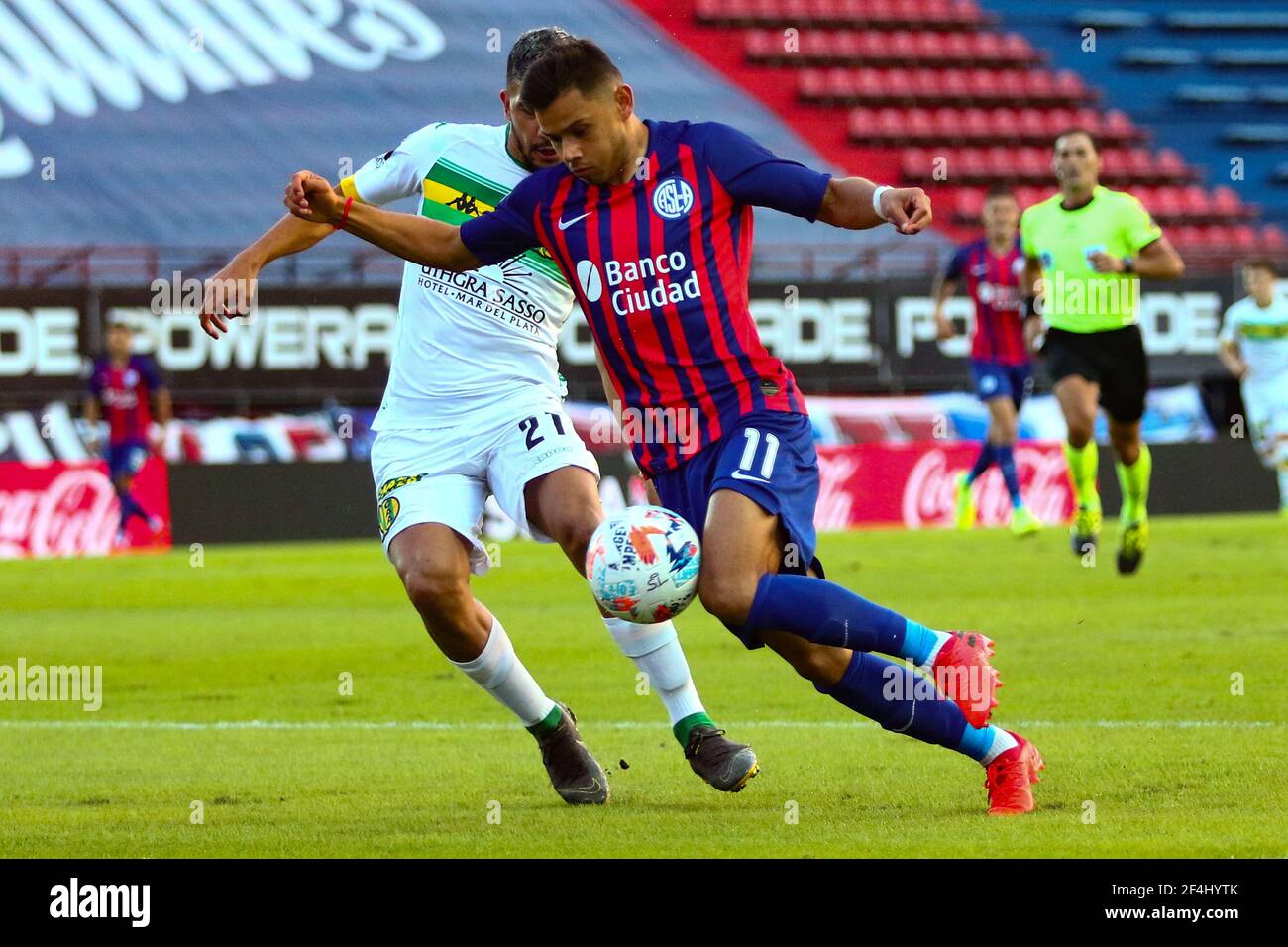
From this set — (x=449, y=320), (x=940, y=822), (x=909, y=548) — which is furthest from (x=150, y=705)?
(x=909, y=548)

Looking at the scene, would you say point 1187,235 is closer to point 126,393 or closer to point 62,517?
point 126,393

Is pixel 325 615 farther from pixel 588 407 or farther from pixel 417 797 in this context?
pixel 588 407

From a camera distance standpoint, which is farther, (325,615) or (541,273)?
(325,615)

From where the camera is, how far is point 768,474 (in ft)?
16.0

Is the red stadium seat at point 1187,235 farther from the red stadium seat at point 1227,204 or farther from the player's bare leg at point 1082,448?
the player's bare leg at point 1082,448

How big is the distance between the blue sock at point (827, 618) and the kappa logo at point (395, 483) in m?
1.53

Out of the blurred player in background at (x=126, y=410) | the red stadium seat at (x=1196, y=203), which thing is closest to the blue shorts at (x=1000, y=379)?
the blurred player in background at (x=126, y=410)

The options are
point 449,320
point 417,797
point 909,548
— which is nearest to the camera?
point 417,797

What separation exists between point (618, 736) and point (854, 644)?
2.29 meters

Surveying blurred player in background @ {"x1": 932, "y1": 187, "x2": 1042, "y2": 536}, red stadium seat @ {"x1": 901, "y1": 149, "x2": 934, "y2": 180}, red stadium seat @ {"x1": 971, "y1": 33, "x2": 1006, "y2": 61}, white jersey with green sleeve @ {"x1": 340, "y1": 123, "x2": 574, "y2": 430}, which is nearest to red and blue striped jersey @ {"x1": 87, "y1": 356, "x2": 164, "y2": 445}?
blurred player in background @ {"x1": 932, "y1": 187, "x2": 1042, "y2": 536}

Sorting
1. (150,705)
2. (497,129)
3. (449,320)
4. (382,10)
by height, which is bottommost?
(150,705)

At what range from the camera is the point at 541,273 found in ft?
19.9

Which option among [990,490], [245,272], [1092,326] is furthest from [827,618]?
[990,490]
